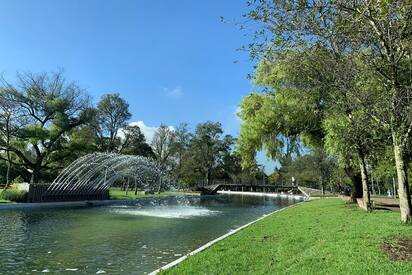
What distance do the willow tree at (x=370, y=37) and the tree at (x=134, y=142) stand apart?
2472 inches

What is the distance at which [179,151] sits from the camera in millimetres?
92062

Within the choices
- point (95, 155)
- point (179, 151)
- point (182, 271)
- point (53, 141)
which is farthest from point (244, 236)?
point (179, 151)

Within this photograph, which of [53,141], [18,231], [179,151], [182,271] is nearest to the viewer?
[182,271]

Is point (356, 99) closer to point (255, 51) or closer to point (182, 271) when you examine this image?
point (255, 51)

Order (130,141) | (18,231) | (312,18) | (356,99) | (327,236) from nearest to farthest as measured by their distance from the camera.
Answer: (312,18)
(327,236)
(356,99)
(18,231)
(130,141)

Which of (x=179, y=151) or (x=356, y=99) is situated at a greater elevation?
(x=179, y=151)

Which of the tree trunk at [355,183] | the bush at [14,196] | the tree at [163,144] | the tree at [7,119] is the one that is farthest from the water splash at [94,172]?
the tree at [163,144]

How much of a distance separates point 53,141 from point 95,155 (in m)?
8.10

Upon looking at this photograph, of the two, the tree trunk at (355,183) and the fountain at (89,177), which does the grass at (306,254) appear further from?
the fountain at (89,177)

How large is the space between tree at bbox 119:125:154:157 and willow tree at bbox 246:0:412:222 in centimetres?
6280

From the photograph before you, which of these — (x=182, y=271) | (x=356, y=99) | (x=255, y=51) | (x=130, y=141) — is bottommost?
(x=182, y=271)

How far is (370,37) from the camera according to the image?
10.7 m

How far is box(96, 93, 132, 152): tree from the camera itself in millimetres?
68688

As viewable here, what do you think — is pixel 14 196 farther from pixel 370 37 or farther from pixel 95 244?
pixel 370 37
